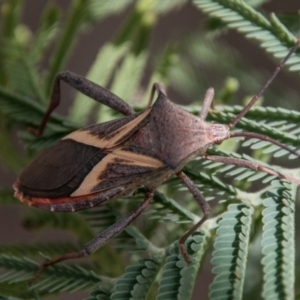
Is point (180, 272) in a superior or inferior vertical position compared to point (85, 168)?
inferior

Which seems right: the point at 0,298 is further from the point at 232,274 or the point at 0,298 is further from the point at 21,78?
the point at 21,78

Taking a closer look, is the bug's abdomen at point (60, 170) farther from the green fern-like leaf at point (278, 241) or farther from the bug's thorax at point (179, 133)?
the green fern-like leaf at point (278, 241)

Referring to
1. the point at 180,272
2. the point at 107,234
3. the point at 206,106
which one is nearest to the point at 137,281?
the point at 180,272

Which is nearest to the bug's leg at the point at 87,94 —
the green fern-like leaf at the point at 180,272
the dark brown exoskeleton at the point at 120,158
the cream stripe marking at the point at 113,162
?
the dark brown exoskeleton at the point at 120,158

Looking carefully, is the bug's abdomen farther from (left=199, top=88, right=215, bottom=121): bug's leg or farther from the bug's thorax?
(left=199, top=88, right=215, bottom=121): bug's leg

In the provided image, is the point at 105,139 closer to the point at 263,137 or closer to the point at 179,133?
the point at 179,133

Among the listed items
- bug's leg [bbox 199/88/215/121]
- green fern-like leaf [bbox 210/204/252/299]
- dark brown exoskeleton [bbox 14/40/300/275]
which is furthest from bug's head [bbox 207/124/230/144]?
green fern-like leaf [bbox 210/204/252/299]
